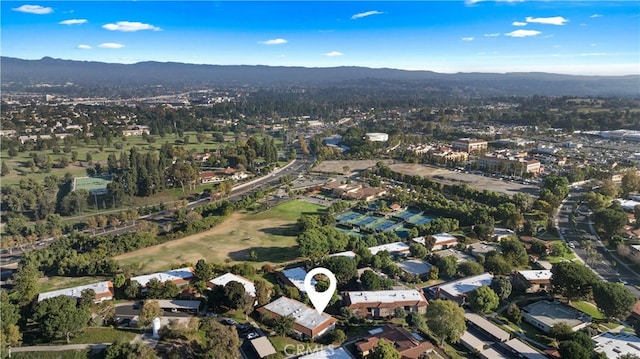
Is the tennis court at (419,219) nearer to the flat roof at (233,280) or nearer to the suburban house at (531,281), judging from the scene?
the suburban house at (531,281)

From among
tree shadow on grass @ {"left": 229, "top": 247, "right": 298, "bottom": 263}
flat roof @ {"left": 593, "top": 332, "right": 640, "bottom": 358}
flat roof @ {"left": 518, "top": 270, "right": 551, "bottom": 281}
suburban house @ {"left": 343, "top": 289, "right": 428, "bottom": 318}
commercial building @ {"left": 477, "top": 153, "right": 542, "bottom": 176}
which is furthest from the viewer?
commercial building @ {"left": 477, "top": 153, "right": 542, "bottom": 176}

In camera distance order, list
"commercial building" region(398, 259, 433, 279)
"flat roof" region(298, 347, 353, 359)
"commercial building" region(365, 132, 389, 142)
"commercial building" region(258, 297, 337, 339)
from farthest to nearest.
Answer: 1. "commercial building" region(365, 132, 389, 142)
2. "commercial building" region(398, 259, 433, 279)
3. "commercial building" region(258, 297, 337, 339)
4. "flat roof" region(298, 347, 353, 359)

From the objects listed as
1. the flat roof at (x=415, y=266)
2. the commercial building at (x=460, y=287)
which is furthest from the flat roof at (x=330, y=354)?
the flat roof at (x=415, y=266)

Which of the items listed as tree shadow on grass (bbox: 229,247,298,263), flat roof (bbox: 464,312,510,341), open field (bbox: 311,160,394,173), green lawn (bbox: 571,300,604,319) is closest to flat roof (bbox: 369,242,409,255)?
tree shadow on grass (bbox: 229,247,298,263)

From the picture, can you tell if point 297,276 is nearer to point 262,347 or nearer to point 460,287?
point 262,347

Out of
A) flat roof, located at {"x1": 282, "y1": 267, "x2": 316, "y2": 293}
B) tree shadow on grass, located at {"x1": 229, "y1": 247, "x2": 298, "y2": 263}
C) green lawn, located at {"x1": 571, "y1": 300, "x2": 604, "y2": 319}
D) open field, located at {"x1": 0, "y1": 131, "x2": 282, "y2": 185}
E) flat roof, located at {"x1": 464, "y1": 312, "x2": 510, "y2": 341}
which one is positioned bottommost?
green lawn, located at {"x1": 571, "y1": 300, "x2": 604, "y2": 319}

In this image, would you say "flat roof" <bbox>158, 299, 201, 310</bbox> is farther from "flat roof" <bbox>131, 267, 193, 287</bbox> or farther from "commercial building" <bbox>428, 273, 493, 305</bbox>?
"commercial building" <bbox>428, 273, 493, 305</bbox>
